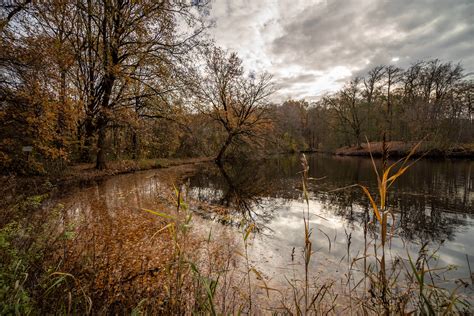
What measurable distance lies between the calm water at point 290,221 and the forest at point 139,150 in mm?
152

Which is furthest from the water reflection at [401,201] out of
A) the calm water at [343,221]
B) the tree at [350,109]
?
the tree at [350,109]

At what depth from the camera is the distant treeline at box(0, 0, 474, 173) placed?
7.98m

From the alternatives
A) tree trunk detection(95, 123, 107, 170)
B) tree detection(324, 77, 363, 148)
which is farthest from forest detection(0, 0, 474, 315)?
tree detection(324, 77, 363, 148)

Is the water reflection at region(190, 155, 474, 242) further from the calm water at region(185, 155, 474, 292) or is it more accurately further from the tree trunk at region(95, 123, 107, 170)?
the tree trunk at region(95, 123, 107, 170)

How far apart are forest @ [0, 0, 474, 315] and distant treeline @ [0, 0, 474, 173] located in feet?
0.29

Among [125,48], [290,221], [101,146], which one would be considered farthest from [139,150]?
[290,221]

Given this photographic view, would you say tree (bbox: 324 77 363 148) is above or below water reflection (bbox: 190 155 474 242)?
above

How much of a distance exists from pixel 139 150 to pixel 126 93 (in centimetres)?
399

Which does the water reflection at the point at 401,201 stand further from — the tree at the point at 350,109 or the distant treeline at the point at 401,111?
the tree at the point at 350,109

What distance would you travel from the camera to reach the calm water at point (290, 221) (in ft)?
13.3

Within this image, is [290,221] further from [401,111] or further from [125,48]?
[401,111]

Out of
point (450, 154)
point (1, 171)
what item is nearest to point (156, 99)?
point (1, 171)

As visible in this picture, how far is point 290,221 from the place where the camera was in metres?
6.45

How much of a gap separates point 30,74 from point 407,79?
140 ft
